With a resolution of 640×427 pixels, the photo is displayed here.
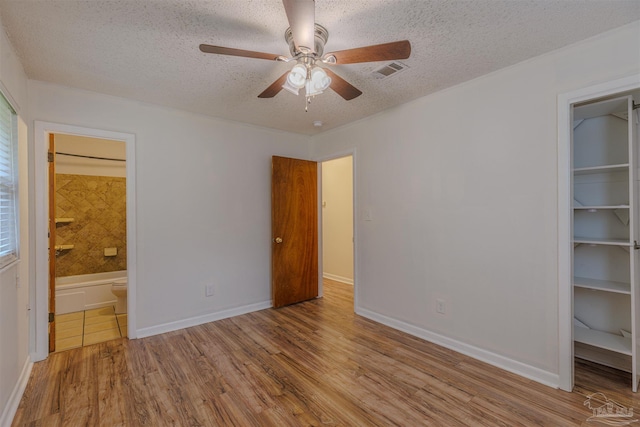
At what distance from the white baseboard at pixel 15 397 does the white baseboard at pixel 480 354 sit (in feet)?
9.91

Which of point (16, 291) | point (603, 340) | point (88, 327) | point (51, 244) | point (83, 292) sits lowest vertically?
point (88, 327)

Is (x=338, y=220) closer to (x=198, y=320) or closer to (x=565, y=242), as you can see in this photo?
(x=198, y=320)

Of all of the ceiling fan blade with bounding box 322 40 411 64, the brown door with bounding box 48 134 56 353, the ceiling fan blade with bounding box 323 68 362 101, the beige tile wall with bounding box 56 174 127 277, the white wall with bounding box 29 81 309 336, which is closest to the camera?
the ceiling fan blade with bounding box 322 40 411 64

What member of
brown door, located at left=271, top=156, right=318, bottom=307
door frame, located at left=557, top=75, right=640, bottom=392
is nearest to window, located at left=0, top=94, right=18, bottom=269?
brown door, located at left=271, top=156, right=318, bottom=307

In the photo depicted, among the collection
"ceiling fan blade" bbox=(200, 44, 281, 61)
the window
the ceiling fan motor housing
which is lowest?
the window

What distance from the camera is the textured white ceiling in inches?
65.1

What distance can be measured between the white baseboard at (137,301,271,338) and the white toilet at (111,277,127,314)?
0.95m

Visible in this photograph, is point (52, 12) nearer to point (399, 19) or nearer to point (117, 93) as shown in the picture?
point (117, 93)

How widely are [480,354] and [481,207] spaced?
125 cm

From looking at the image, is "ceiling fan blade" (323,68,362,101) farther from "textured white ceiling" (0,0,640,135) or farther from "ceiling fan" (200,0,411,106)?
"textured white ceiling" (0,0,640,135)

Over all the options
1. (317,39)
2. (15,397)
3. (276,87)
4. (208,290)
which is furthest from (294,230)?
(15,397)

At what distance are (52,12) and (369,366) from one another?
317cm

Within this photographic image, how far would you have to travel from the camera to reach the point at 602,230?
93.0 inches

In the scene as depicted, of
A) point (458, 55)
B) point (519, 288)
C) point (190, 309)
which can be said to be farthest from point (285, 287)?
point (458, 55)
